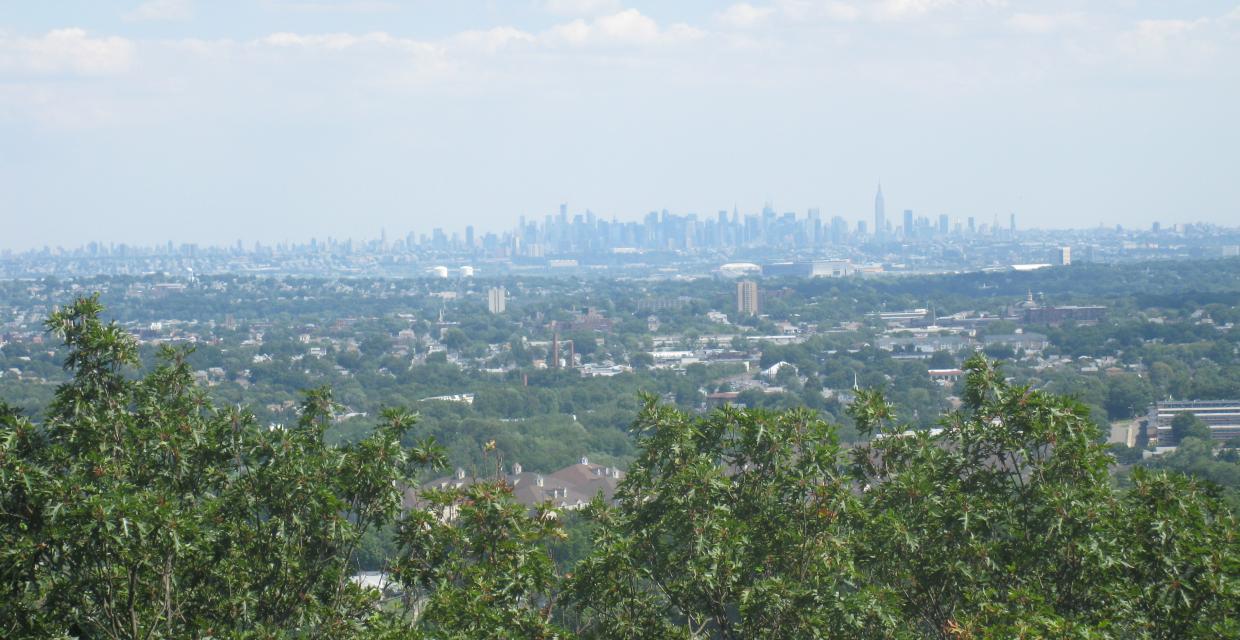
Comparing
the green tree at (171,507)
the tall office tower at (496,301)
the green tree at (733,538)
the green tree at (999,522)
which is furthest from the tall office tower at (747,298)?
the green tree at (171,507)

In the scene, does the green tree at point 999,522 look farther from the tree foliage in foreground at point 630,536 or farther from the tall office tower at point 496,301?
the tall office tower at point 496,301

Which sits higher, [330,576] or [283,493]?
[283,493]

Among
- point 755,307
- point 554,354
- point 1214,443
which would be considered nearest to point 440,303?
point 755,307

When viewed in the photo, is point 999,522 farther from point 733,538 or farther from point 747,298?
point 747,298

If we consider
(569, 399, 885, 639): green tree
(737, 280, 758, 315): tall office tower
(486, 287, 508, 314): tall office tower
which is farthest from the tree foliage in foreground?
(486, 287, 508, 314): tall office tower

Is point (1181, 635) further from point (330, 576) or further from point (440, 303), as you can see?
point (440, 303)

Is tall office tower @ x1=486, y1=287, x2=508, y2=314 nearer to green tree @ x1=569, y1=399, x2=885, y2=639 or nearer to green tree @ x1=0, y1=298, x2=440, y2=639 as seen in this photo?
green tree @ x1=569, y1=399, x2=885, y2=639

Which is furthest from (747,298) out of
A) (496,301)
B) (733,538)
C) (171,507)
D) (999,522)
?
(171,507)
